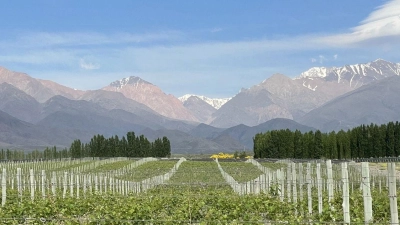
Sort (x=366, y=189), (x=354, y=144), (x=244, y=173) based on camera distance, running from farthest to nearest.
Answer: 1. (x=354, y=144)
2. (x=244, y=173)
3. (x=366, y=189)

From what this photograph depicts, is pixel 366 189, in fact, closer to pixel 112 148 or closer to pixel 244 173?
pixel 244 173

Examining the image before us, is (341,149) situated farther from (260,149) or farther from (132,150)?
(132,150)

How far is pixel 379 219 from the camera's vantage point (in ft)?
70.8

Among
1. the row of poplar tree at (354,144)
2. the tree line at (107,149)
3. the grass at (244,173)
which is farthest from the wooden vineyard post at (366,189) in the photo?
the tree line at (107,149)

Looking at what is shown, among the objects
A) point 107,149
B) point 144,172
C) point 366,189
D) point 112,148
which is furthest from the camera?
point 112,148

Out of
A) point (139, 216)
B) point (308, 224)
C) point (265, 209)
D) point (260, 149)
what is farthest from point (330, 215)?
point (260, 149)

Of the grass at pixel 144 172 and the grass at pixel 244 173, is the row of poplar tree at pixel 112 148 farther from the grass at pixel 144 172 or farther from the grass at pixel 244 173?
the grass at pixel 244 173

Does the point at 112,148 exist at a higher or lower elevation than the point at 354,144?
higher

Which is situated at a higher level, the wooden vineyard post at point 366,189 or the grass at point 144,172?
the wooden vineyard post at point 366,189

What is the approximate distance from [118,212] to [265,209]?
533 centimetres

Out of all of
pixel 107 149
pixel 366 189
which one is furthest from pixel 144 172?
pixel 107 149

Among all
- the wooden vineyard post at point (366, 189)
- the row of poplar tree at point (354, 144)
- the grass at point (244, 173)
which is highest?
the row of poplar tree at point (354, 144)

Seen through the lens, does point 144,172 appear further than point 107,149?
No

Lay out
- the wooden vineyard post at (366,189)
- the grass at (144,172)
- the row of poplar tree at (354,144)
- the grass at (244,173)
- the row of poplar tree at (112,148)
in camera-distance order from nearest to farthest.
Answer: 1. the wooden vineyard post at (366,189)
2. the grass at (244,173)
3. the grass at (144,172)
4. the row of poplar tree at (354,144)
5. the row of poplar tree at (112,148)
